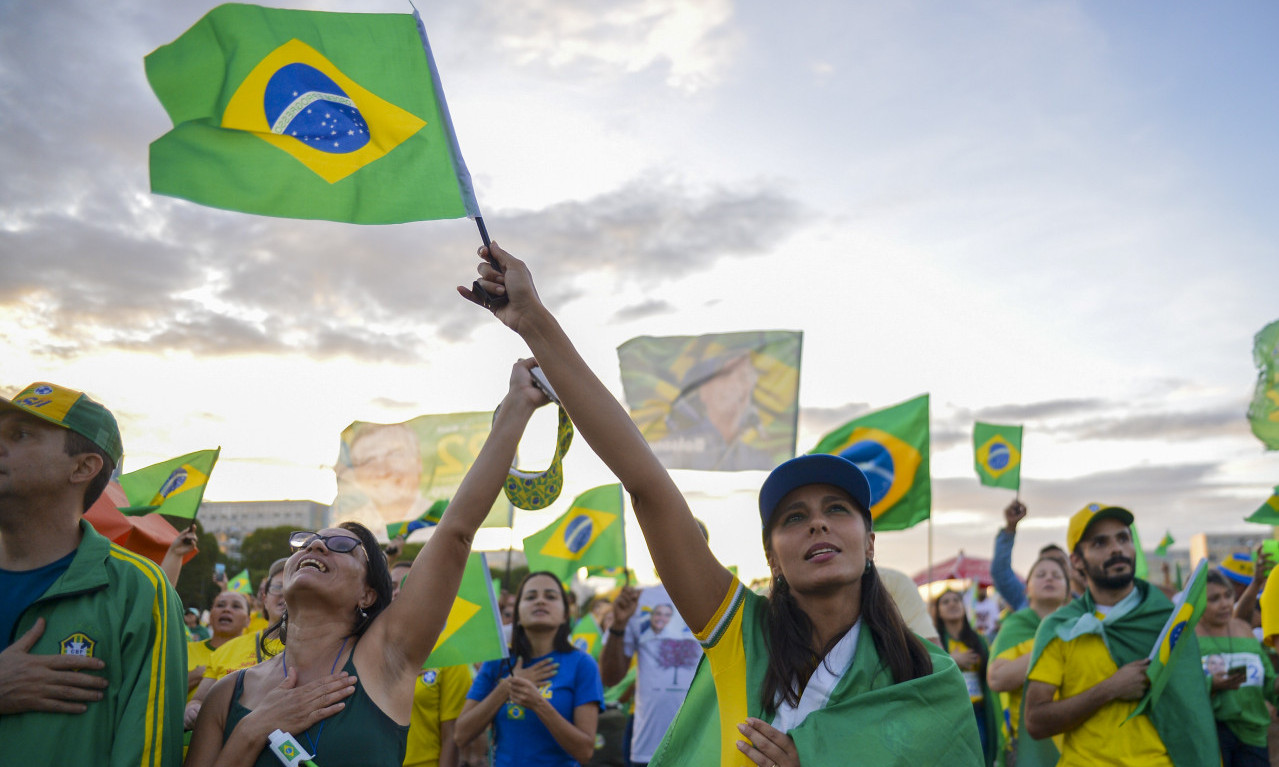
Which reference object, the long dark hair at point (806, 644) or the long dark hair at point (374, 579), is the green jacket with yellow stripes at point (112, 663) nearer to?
the long dark hair at point (374, 579)

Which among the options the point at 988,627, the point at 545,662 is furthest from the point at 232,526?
the point at 545,662

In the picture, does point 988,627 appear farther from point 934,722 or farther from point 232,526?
point 232,526

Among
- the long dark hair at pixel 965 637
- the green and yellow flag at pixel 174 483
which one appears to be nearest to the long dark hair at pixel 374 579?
the green and yellow flag at pixel 174 483

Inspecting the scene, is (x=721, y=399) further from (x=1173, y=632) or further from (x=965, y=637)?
(x=1173, y=632)

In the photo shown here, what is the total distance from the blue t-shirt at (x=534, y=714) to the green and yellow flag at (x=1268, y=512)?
6.40m

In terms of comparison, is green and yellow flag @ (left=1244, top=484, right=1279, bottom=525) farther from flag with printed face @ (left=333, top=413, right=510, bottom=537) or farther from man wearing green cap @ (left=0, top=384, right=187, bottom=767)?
man wearing green cap @ (left=0, top=384, right=187, bottom=767)

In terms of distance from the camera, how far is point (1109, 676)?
15.4 feet

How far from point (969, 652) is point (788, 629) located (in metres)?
5.78

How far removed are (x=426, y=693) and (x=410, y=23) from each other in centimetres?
428

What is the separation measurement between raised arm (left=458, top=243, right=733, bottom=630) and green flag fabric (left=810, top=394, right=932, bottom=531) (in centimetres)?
529

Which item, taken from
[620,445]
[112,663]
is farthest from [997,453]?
[112,663]

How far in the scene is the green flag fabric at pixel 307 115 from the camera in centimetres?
293

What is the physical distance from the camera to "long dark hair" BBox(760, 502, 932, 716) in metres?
2.38

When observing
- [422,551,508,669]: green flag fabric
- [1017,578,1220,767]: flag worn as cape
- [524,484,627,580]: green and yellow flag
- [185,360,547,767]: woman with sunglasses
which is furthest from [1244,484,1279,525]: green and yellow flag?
[185,360,547,767]: woman with sunglasses
